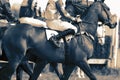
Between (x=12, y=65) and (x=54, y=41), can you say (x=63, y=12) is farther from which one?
(x=12, y=65)

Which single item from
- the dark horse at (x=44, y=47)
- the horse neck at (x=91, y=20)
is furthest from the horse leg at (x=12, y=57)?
the horse neck at (x=91, y=20)

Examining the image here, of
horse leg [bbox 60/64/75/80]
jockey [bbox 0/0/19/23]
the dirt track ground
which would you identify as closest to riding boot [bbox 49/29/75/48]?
horse leg [bbox 60/64/75/80]

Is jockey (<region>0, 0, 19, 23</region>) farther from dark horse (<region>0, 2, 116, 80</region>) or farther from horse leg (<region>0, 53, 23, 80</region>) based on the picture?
horse leg (<region>0, 53, 23, 80</region>)

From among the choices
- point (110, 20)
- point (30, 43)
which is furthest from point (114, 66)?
point (30, 43)

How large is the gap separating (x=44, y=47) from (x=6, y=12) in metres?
1.30

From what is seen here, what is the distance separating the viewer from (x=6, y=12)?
1414 centimetres

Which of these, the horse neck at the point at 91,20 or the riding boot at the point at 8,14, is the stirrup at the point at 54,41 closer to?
the riding boot at the point at 8,14

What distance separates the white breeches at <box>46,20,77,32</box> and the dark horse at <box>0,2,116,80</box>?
28cm

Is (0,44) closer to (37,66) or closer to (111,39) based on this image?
(37,66)

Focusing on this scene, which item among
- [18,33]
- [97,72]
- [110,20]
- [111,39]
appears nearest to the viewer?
[18,33]

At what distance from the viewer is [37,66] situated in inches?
559

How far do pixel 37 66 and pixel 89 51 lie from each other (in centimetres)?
130

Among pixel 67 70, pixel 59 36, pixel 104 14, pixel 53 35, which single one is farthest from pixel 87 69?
pixel 104 14

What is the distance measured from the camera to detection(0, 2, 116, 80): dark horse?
44.3ft
